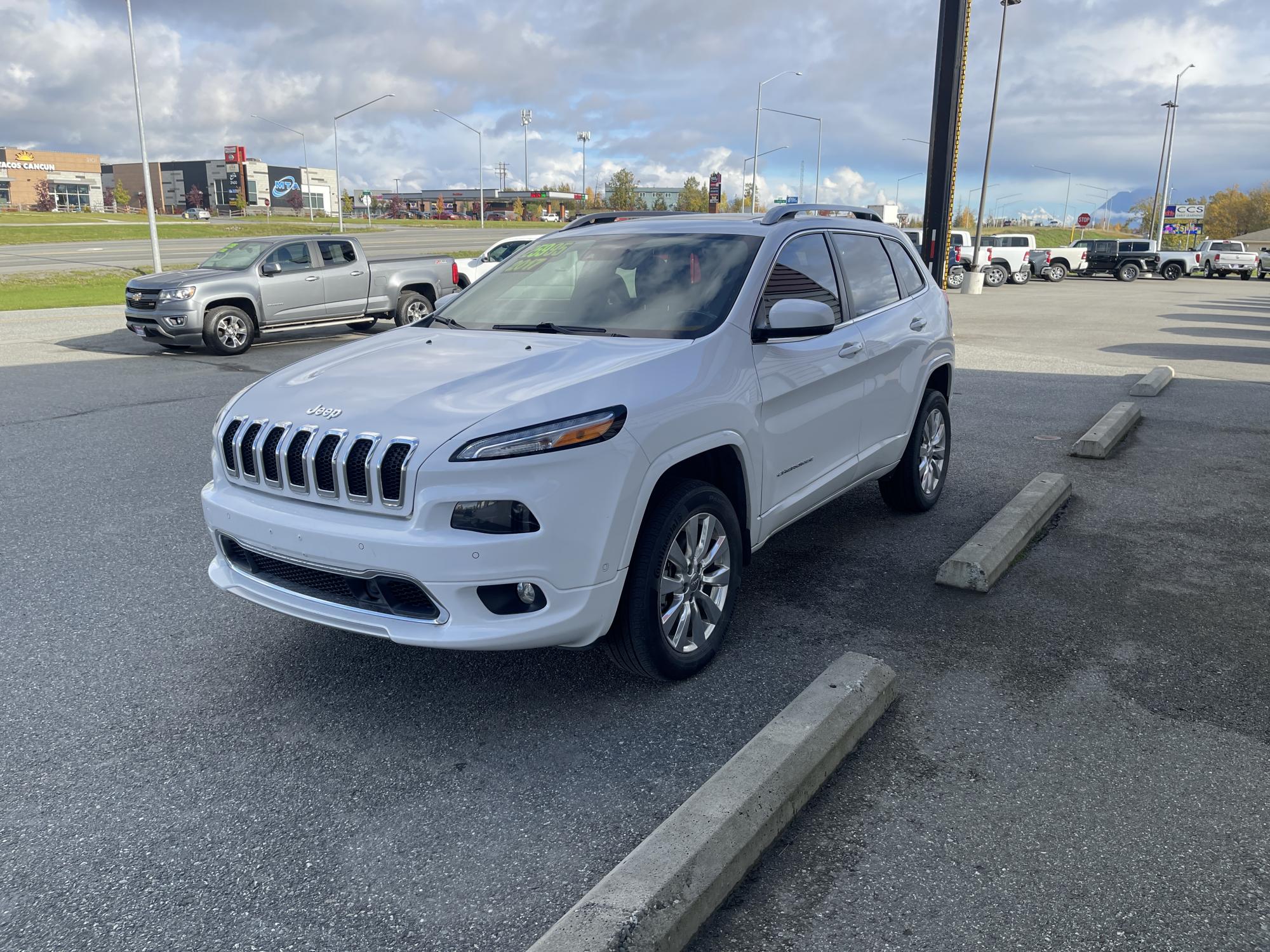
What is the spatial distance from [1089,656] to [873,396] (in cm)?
170

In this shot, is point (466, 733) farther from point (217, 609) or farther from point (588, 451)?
point (217, 609)

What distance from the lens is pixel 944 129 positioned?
22938 mm

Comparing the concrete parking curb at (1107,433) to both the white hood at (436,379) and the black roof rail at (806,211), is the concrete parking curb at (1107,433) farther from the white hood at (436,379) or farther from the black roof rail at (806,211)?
the white hood at (436,379)

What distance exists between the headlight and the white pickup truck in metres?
52.3

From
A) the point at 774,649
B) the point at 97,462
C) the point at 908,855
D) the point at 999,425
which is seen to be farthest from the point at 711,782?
the point at 999,425

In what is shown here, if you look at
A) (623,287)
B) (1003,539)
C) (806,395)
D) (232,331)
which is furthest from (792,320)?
(232,331)

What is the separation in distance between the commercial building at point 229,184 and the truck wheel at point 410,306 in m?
117

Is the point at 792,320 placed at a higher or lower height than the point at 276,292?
higher

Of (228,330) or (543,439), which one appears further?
(228,330)

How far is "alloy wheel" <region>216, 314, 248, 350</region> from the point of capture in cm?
1400

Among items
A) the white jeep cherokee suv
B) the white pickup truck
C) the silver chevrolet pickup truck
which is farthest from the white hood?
the white pickup truck

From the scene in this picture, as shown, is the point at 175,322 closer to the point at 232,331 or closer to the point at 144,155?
the point at 232,331

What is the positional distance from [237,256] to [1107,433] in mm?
12466

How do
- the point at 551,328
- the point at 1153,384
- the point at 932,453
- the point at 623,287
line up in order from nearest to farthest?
the point at 551,328
the point at 623,287
the point at 932,453
the point at 1153,384
